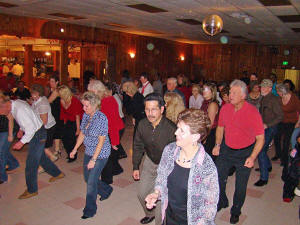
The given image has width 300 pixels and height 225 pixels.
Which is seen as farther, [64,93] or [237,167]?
[64,93]

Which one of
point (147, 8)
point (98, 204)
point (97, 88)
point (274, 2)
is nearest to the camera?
point (98, 204)

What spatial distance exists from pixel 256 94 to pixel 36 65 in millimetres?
11321

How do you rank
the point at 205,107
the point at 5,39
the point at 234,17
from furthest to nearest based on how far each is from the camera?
the point at 5,39 < the point at 234,17 < the point at 205,107

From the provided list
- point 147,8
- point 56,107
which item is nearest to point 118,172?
point 56,107

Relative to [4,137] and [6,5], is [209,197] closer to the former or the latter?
[4,137]

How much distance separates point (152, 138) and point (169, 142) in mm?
Result: 189

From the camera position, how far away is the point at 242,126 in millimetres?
3391

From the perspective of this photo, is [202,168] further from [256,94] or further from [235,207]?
[256,94]

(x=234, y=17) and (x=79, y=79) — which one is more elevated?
(x=234, y=17)

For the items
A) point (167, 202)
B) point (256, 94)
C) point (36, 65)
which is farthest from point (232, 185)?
point (36, 65)

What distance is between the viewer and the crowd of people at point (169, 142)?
6.95 ft

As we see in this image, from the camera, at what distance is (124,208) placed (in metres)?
4.04

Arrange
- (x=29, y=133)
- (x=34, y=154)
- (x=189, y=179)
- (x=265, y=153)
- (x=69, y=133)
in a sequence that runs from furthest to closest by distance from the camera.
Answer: (x=69, y=133) → (x=265, y=153) → (x=34, y=154) → (x=29, y=133) → (x=189, y=179)

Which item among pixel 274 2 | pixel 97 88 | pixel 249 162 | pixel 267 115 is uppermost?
pixel 274 2
